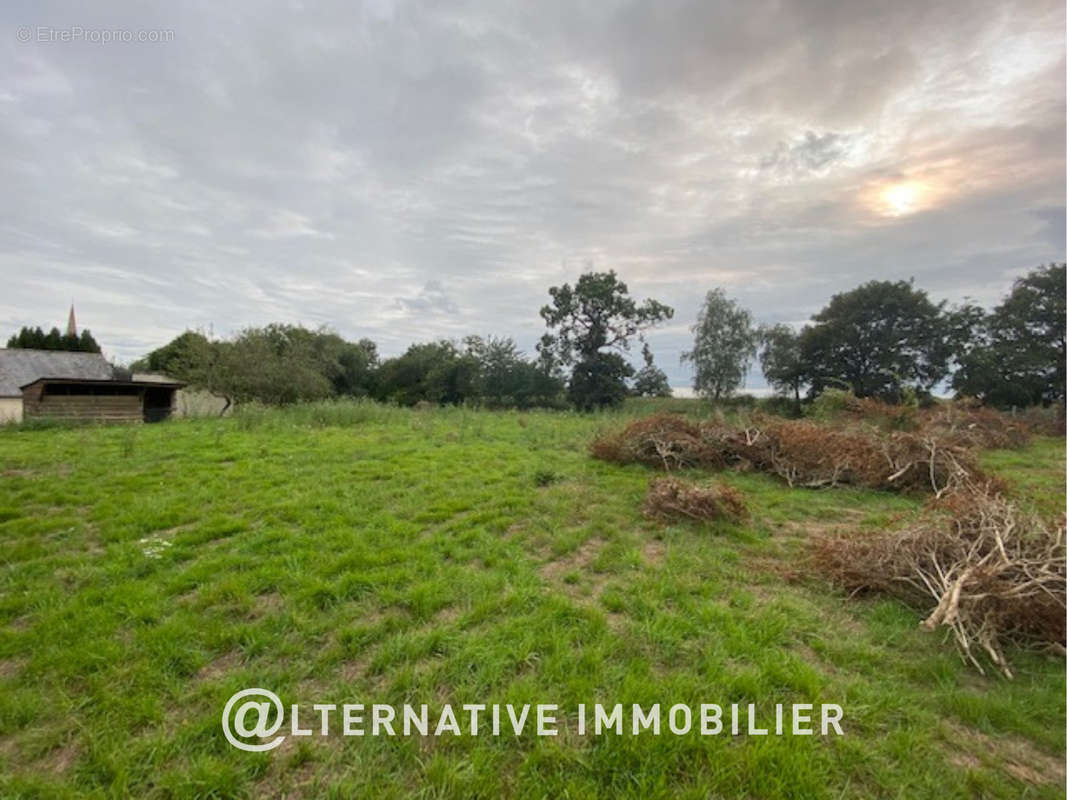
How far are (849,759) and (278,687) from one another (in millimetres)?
2576

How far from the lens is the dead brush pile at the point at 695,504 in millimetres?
4559

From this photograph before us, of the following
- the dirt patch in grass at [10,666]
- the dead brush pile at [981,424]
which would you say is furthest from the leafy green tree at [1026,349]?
the dirt patch in grass at [10,666]

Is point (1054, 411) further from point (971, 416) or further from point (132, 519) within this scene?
point (132, 519)

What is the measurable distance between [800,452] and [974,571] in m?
4.39

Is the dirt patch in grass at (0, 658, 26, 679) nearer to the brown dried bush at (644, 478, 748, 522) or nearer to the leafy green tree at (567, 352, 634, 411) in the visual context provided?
the brown dried bush at (644, 478, 748, 522)

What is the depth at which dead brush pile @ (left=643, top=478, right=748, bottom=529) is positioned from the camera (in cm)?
456

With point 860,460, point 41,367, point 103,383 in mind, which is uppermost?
point 41,367

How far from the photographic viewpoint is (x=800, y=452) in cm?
684

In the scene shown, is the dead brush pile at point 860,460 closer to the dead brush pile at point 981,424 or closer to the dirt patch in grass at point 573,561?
the dead brush pile at point 981,424

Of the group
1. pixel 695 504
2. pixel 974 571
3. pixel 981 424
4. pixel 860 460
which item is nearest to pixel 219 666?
pixel 695 504

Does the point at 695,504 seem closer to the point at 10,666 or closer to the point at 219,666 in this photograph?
the point at 219,666

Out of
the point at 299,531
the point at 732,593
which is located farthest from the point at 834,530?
the point at 299,531

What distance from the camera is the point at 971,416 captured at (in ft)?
36.0

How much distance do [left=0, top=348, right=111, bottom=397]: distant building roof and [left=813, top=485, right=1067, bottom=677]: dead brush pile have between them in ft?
79.3
